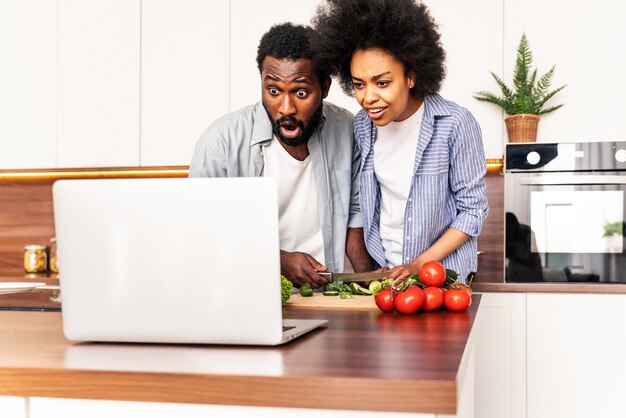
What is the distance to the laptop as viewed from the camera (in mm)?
928

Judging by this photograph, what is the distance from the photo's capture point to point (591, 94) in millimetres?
2879

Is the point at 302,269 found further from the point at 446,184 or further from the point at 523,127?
the point at 523,127

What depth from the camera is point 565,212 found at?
2.75m

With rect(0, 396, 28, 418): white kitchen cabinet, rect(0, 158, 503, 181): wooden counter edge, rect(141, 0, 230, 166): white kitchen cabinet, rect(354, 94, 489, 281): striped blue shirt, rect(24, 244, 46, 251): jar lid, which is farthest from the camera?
rect(24, 244, 46, 251): jar lid

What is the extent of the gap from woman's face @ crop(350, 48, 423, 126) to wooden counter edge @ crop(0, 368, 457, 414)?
1079mm

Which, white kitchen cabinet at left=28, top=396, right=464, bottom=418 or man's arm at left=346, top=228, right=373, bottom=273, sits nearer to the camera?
white kitchen cabinet at left=28, top=396, right=464, bottom=418

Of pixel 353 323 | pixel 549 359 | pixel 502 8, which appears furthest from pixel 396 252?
pixel 502 8

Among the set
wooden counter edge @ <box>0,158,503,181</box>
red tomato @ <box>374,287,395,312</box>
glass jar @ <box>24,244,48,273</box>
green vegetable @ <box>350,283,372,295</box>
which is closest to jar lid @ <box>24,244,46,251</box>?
glass jar @ <box>24,244,48,273</box>

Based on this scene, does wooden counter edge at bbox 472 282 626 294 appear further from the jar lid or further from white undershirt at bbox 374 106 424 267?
the jar lid

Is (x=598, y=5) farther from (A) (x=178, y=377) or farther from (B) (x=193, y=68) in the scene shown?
(A) (x=178, y=377)

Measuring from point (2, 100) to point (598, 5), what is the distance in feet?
8.82

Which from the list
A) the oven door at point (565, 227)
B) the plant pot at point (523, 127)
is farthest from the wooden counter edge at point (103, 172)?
the oven door at point (565, 227)

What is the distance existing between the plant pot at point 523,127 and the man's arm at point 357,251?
3.43ft

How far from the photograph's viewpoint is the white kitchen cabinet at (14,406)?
845mm
